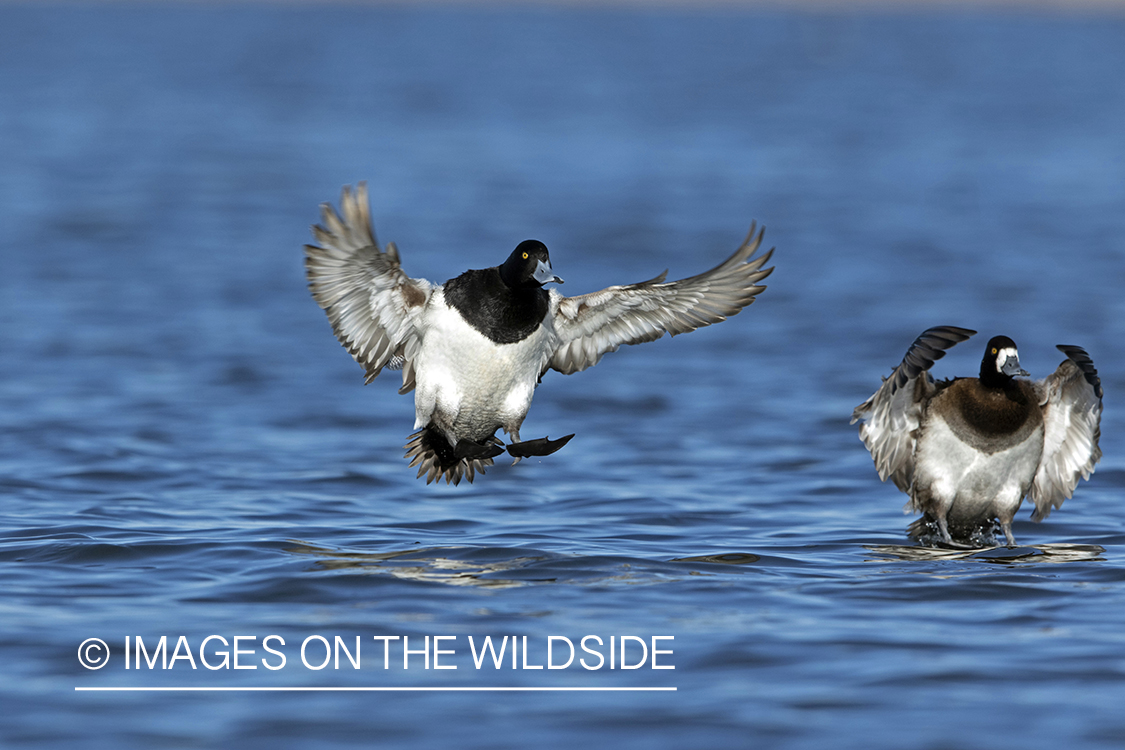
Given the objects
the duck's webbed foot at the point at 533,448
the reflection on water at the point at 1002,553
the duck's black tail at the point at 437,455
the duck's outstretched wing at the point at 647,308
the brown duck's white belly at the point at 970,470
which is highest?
the duck's outstretched wing at the point at 647,308

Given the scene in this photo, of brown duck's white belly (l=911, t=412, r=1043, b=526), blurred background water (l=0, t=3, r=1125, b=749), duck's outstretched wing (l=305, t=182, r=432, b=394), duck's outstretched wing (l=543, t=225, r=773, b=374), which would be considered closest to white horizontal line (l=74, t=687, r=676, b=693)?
blurred background water (l=0, t=3, r=1125, b=749)

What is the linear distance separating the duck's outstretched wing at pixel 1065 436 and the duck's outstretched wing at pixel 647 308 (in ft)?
6.89

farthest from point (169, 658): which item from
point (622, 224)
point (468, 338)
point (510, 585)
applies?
point (622, 224)

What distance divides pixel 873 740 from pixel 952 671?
0.86 meters

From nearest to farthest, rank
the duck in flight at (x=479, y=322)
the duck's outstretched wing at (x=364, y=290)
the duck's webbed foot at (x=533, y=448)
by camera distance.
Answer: the duck's outstretched wing at (x=364, y=290)
the duck in flight at (x=479, y=322)
the duck's webbed foot at (x=533, y=448)

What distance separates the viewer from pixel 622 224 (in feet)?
82.6

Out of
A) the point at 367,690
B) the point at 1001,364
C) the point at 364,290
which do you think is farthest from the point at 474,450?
the point at 1001,364

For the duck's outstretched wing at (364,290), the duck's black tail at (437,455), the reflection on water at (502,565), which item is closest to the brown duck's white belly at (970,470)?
the reflection on water at (502,565)

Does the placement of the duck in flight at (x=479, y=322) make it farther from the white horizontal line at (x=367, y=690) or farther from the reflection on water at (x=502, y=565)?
the white horizontal line at (x=367, y=690)

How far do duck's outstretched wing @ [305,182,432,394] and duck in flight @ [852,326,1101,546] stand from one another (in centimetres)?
279

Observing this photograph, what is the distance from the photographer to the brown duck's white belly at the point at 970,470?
29.6 ft

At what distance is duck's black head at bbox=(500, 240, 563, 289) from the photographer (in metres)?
7.93

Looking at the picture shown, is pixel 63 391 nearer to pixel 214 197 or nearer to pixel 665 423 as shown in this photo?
pixel 665 423

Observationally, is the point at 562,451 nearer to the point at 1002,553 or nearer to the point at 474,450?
the point at 474,450
